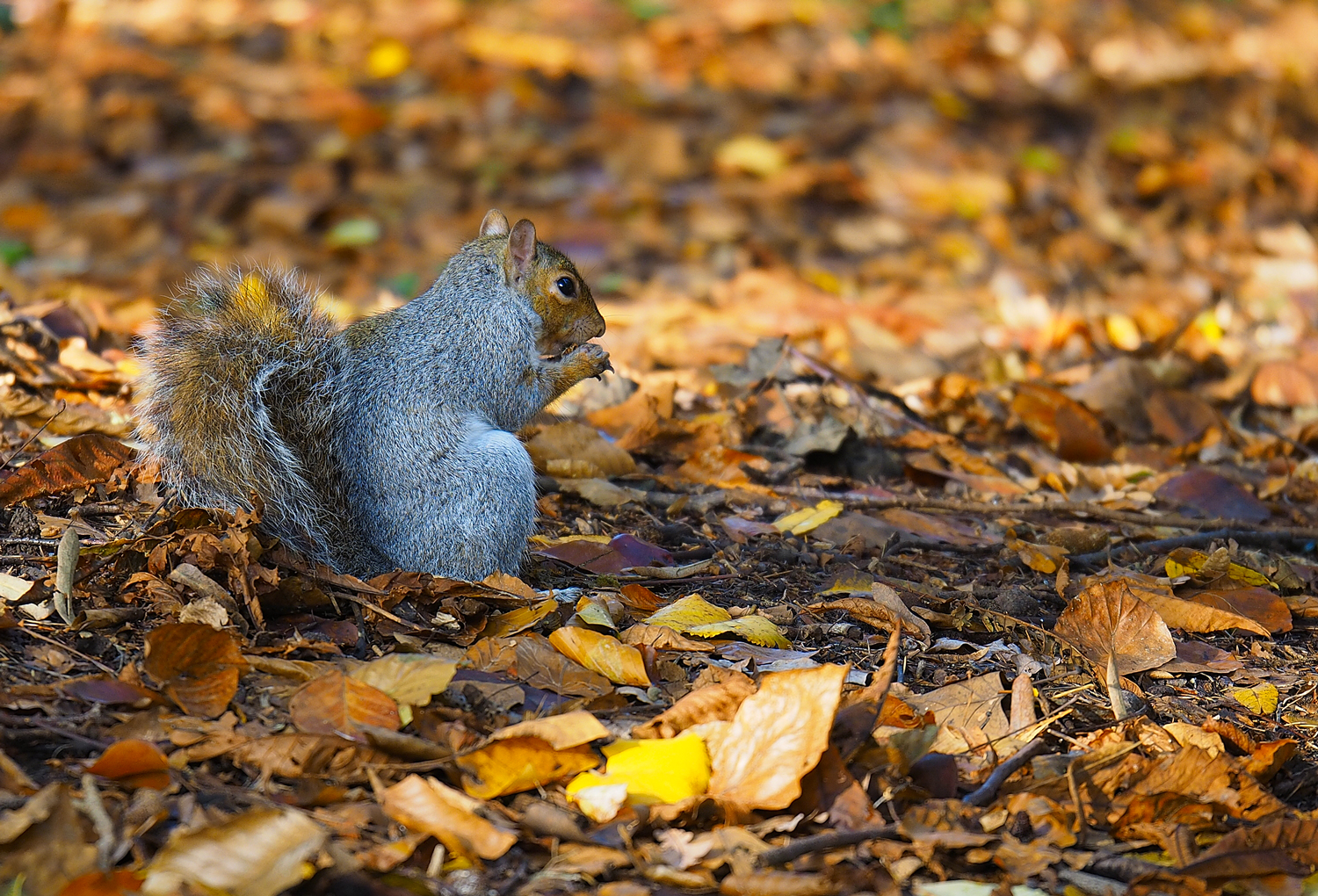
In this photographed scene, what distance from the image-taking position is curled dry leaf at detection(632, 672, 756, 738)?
1.94 m

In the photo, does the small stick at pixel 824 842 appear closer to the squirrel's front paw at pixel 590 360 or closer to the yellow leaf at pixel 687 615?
the yellow leaf at pixel 687 615

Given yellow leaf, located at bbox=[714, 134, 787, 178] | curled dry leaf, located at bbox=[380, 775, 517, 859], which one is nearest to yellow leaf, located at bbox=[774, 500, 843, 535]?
curled dry leaf, located at bbox=[380, 775, 517, 859]

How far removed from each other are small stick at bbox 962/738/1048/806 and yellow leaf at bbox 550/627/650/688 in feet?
1.92

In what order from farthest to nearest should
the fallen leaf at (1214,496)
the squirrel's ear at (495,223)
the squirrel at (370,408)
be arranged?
1. the fallen leaf at (1214,496)
2. the squirrel's ear at (495,223)
3. the squirrel at (370,408)

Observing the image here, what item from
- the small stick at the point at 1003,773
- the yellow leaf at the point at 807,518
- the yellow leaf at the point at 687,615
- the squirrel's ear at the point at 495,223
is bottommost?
the small stick at the point at 1003,773

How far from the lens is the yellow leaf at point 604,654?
7.02ft

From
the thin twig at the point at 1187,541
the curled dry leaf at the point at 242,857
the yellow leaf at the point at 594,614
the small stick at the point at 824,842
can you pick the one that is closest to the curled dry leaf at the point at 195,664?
the curled dry leaf at the point at 242,857

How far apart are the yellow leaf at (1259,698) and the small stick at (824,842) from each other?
3.21 ft

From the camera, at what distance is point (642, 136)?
21.6 ft

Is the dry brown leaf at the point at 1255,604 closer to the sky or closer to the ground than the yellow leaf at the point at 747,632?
closer to the ground

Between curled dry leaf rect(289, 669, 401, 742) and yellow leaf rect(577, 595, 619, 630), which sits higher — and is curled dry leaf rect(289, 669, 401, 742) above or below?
above

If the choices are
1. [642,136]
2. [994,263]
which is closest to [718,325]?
[994,263]

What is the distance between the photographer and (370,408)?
271 centimetres

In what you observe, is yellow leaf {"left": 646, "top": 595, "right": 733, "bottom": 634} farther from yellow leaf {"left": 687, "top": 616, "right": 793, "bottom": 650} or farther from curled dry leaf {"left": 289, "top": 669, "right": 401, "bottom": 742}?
curled dry leaf {"left": 289, "top": 669, "right": 401, "bottom": 742}
